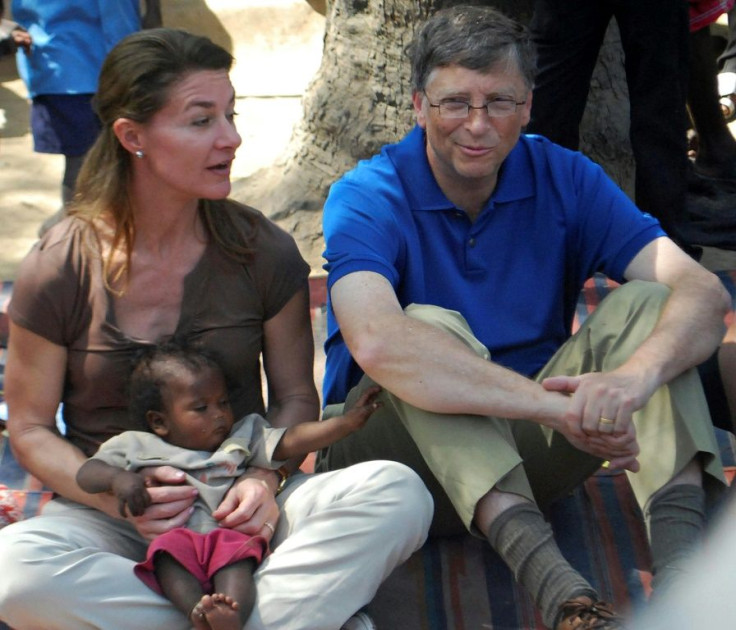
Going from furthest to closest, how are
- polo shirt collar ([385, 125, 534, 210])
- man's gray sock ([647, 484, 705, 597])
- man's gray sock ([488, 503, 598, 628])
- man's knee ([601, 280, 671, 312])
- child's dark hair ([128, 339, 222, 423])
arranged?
polo shirt collar ([385, 125, 534, 210])
man's knee ([601, 280, 671, 312])
child's dark hair ([128, 339, 222, 423])
man's gray sock ([647, 484, 705, 597])
man's gray sock ([488, 503, 598, 628])

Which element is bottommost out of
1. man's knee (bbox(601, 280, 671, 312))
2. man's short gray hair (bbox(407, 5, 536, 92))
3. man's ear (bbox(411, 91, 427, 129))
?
man's knee (bbox(601, 280, 671, 312))

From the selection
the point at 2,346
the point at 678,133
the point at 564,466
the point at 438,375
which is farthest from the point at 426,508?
the point at 678,133

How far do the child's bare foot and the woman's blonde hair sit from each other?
788mm

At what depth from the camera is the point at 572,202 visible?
316 centimetres

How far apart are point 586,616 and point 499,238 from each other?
108 centimetres

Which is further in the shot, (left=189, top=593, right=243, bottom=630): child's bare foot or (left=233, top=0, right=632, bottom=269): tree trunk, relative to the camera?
(left=233, top=0, right=632, bottom=269): tree trunk

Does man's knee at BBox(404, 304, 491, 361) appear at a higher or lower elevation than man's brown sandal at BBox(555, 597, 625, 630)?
higher

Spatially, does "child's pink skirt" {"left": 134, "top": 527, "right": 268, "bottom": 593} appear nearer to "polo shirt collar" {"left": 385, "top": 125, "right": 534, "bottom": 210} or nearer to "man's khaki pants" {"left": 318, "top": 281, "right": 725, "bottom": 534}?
"man's khaki pants" {"left": 318, "top": 281, "right": 725, "bottom": 534}

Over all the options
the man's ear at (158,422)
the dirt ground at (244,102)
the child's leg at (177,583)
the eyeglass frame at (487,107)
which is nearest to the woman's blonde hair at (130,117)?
the man's ear at (158,422)

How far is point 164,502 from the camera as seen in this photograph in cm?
258

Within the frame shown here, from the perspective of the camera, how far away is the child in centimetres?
250

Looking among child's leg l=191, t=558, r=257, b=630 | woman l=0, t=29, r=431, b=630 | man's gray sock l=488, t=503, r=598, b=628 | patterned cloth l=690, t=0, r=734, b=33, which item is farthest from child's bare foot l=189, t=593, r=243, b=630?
patterned cloth l=690, t=0, r=734, b=33

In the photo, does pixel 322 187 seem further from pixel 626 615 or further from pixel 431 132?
pixel 626 615

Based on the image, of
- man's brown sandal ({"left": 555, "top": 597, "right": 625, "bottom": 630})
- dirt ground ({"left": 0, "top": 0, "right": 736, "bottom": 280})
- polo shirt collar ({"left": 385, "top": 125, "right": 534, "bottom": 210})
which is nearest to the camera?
man's brown sandal ({"left": 555, "top": 597, "right": 625, "bottom": 630})
